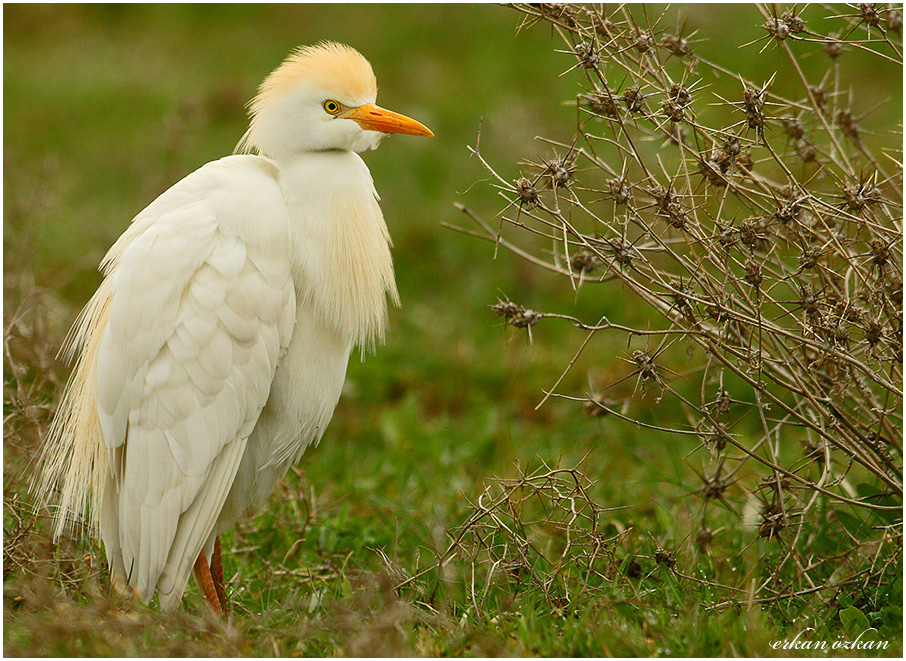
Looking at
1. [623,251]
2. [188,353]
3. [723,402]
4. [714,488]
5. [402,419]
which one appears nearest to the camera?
[623,251]

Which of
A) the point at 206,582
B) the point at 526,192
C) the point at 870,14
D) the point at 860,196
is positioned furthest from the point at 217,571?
the point at 870,14

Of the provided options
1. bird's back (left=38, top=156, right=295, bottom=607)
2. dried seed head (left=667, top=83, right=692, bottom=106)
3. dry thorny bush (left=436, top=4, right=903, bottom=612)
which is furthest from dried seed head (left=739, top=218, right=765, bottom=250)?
bird's back (left=38, top=156, right=295, bottom=607)

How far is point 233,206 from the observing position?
277 centimetres

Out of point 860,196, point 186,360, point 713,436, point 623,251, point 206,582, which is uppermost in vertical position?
point 860,196

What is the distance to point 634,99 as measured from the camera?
2.44m

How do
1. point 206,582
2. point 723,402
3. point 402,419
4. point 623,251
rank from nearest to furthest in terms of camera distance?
1. point 623,251
2. point 723,402
3. point 206,582
4. point 402,419

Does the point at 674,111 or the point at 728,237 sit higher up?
the point at 674,111

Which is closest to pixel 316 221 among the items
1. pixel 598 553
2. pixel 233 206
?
pixel 233 206

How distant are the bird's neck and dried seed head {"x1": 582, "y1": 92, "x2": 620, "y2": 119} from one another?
0.82 metres

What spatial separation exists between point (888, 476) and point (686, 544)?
2.36ft

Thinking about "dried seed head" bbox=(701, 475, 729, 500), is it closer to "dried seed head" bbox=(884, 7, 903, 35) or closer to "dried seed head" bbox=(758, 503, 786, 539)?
"dried seed head" bbox=(758, 503, 786, 539)

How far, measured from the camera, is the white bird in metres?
2.76

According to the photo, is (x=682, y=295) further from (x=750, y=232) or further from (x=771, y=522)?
(x=771, y=522)

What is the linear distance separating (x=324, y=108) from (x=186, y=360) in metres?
0.89
